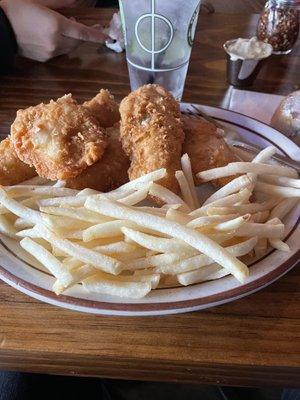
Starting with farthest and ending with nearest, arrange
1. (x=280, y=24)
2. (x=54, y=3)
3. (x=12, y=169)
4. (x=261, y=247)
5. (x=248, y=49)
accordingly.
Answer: (x=54, y=3), (x=280, y=24), (x=248, y=49), (x=12, y=169), (x=261, y=247)

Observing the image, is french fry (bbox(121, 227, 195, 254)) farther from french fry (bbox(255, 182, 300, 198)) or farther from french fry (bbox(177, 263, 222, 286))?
french fry (bbox(255, 182, 300, 198))

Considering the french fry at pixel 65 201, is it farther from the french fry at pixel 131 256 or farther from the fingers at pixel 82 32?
the fingers at pixel 82 32

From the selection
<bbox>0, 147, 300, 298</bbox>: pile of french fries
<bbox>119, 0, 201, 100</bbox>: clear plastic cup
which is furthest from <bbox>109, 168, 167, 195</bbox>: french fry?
<bbox>119, 0, 201, 100</bbox>: clear plastic cup

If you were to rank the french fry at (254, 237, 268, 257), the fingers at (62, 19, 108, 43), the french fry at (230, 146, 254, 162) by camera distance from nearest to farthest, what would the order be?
1. the french fry at (254, 237, 268, 257)
2. the french fry at (230, 146, 254, 162)
3. the fingers at (62, 19, 108, 43)

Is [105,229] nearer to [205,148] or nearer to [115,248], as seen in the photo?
[115,248]

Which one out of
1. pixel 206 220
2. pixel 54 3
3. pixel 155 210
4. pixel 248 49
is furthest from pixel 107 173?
pixel 54 3

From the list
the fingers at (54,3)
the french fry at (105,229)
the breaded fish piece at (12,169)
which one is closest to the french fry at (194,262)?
the french fry at (105,229)
